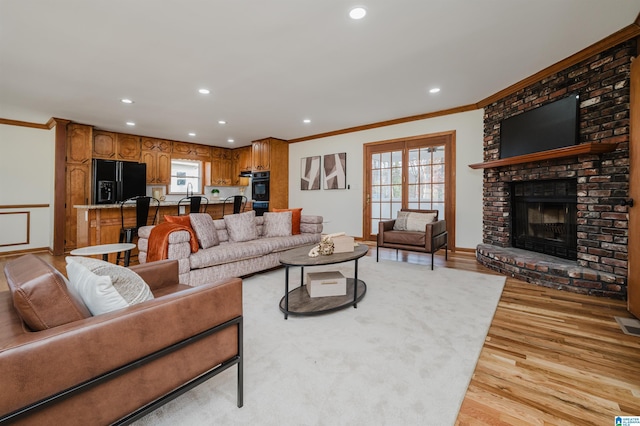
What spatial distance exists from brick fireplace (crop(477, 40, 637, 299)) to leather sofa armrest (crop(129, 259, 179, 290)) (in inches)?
150

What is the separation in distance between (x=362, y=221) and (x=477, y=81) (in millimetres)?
3312

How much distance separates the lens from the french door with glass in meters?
5.15

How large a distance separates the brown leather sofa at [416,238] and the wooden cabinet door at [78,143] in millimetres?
5995

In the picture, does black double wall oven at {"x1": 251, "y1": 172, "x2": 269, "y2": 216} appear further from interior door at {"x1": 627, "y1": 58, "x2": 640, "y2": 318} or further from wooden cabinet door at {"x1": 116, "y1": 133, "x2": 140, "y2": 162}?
interior door at {"x1": 627, "y1": 58, "x2": 640, "y2": 318}

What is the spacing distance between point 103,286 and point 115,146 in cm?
668

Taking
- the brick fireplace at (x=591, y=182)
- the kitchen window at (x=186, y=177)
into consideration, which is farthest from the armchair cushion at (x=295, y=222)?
the kitchen window at (x=186, y=177)

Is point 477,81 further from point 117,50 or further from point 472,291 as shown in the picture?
point 117,50

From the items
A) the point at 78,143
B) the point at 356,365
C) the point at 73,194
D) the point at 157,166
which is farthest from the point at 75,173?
the point at 356,365

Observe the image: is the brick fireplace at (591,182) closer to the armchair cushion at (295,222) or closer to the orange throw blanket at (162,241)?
the armchair cushion at (295,222)

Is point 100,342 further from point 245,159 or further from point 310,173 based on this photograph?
point 245,159

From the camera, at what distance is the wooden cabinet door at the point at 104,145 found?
20.1ft

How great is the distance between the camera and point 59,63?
3.20 metres

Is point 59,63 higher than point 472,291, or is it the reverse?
point 59,63

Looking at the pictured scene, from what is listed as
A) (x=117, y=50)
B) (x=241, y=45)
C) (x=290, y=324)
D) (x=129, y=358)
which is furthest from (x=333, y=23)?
(x=129, y=358)
